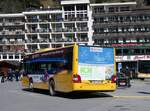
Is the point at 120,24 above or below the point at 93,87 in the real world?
above

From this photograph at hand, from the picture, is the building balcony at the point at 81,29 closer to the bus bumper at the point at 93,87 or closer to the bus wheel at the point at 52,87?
the bus wheel at the point at 52,87

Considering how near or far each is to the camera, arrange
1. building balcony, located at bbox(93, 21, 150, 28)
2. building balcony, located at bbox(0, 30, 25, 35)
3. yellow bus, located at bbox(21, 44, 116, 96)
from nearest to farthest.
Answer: yellow bus, located at bbox(21, 44, 116, 96), building balcony, located at bbox(93, 21, 150, 28), building balcony, located at bbox(0, 30, 25, 35)

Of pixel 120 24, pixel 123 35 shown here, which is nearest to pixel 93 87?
pixel 123 35

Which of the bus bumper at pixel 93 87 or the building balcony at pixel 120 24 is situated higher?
the building balcony at pixel 120 24

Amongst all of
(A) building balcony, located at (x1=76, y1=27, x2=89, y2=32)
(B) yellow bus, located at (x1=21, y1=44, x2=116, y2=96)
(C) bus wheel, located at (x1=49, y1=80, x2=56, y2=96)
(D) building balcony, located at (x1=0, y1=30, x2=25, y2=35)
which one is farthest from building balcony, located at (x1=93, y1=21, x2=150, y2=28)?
(B) yellow bus, located at (x1=21, y1=44, x2=116, y2=96)

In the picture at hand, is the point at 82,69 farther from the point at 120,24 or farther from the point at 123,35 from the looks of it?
the point at 120,24

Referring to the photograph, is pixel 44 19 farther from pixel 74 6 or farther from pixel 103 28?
pixel 103 28

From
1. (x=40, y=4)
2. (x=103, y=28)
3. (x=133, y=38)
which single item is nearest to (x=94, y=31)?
(x=103, y=28)

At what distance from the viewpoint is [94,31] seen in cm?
10525

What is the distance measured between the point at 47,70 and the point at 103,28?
7971cm

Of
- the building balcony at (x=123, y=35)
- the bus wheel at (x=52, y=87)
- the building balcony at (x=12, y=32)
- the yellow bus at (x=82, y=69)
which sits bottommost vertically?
the bus wheel at (x=52, y=87)

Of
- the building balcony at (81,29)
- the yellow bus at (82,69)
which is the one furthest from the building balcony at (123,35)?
the yellow bus at (82,69)

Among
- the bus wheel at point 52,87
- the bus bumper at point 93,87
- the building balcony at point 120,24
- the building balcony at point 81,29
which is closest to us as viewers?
the bus bumper at point 93,87

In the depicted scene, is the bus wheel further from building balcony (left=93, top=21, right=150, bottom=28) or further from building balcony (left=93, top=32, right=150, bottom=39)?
building balcony (left=93, top=21, right=150, bottom=28)
